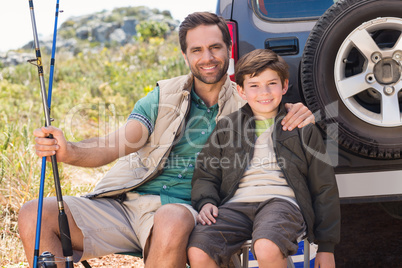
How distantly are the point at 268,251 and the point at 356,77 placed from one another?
3.79 ft

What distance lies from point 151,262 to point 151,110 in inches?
33.5

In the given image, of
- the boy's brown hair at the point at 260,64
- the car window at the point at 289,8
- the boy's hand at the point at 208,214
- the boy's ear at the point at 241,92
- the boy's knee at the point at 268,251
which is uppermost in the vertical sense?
the car window at the point at 289,8

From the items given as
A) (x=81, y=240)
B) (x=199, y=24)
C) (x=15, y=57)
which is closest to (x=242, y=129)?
(x=199, y=24)

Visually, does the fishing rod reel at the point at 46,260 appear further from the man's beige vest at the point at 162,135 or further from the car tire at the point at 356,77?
the car tire at the point at 356,77

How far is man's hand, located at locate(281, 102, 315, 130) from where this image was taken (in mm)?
2490

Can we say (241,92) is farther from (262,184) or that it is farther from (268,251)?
(268,251)

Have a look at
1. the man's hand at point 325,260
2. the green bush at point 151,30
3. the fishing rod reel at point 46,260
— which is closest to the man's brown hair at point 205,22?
the man's hand at point 325,260

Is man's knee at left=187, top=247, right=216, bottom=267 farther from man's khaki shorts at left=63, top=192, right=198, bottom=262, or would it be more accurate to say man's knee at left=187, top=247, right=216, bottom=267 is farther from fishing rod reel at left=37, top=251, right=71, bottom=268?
fishing rod reel at left=37, top=251, right=71, bottom=268

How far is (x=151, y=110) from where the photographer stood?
9.04 feet

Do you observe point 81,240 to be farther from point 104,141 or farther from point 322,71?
point 322,71

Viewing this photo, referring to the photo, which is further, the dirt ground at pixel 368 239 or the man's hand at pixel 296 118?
the dirt ground at pixel 368 239

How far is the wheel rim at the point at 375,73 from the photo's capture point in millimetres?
2729

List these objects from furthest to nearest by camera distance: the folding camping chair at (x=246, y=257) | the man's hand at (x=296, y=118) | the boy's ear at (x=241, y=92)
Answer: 1. the boy's ear at (x=241, y=92)
2. the man's hand at (x=296, y=118)
3. the folding camping chair at (x=246, y=257)

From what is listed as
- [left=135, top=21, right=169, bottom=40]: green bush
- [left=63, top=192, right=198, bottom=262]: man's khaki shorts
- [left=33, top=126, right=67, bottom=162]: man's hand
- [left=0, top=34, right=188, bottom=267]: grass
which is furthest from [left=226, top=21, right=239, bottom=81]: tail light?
[left=135, top=21, right=169, bottom=40]: green bush
